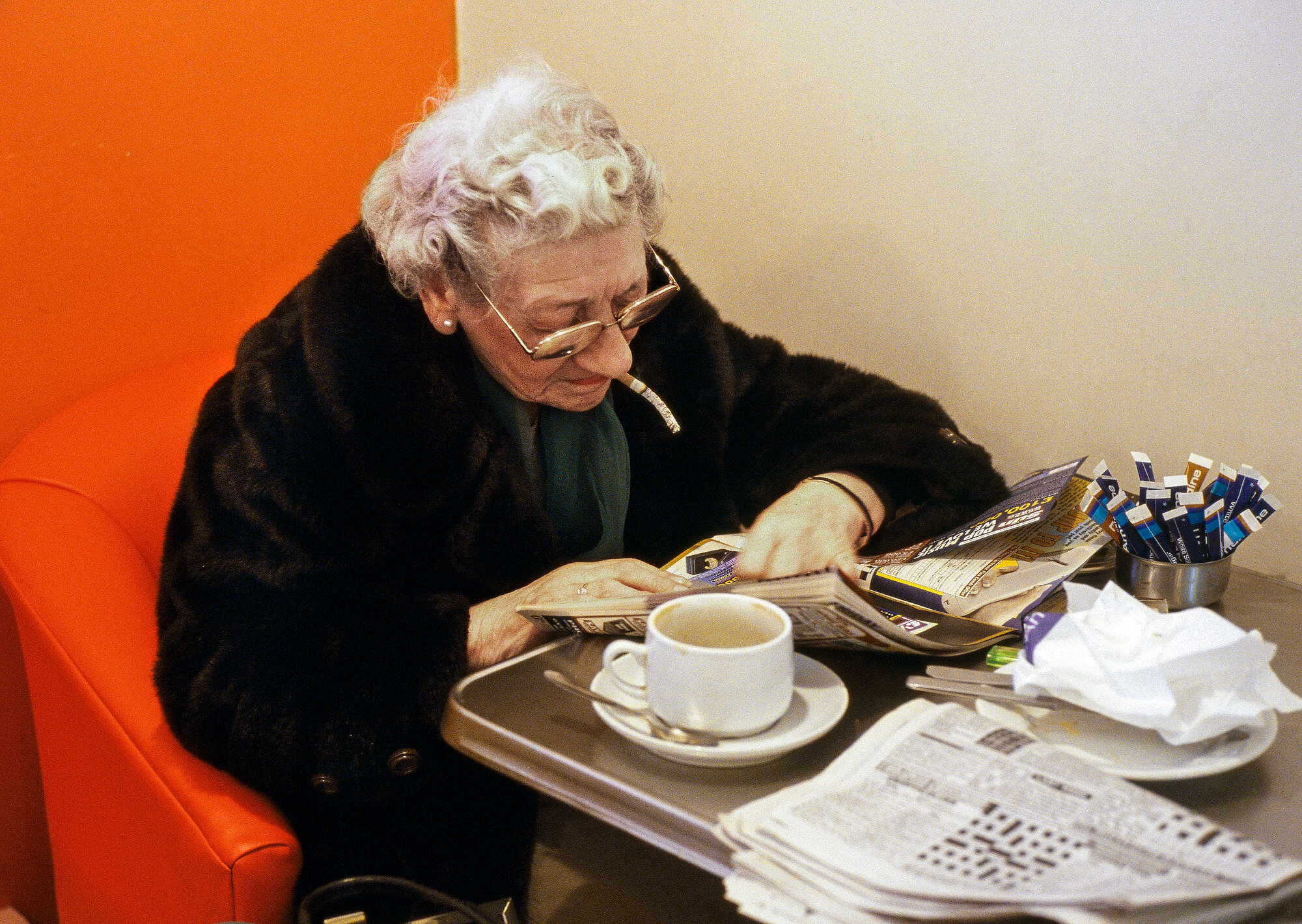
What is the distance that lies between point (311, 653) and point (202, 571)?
0.50 ft

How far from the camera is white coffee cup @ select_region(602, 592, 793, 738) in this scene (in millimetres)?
738

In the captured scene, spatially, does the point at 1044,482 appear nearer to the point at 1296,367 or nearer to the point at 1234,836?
the point at 1296,367

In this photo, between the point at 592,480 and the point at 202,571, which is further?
the point at 592,480

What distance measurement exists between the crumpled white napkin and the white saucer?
0.49ft

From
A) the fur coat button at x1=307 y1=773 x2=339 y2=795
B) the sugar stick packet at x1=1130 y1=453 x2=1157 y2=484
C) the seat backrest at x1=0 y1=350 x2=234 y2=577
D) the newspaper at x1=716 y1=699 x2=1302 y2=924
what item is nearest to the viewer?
the newspaper at x1=716 y1=699 x2=1302 y2=924

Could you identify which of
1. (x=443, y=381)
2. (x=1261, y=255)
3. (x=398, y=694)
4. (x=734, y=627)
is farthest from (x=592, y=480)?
(x=1261, y=255)

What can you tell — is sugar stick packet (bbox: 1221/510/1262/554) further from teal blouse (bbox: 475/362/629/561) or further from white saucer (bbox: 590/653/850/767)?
teal blouse (bbox: 475/362/629/561)

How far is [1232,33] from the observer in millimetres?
1140

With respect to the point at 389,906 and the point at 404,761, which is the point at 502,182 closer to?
the point at 404,761

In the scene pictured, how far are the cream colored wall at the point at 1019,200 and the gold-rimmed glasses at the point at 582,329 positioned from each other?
485mm

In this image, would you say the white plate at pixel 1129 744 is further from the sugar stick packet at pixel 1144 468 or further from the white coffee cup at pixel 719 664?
the sugar stick packet at pixel 1144 468

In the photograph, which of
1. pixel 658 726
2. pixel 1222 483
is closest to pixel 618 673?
pixel 658 726

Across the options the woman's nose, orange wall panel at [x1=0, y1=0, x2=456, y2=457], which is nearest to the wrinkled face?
the woman's nose

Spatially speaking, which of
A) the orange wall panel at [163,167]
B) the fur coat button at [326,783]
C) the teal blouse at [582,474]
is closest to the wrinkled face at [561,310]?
the teal blouse at [582,474]
